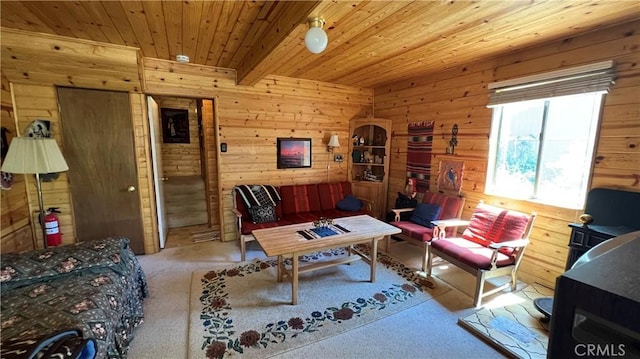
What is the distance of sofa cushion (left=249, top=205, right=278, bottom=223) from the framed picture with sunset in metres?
0.85

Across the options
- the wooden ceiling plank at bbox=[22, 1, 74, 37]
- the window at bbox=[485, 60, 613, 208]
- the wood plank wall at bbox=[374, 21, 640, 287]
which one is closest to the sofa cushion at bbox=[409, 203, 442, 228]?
the wood plank wall at bbox=[374, 21, 640, 287]

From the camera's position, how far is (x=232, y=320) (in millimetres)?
2105

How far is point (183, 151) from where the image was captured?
6.39 metres

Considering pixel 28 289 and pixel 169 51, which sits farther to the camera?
pixel 169 51

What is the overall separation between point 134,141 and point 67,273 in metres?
1.88

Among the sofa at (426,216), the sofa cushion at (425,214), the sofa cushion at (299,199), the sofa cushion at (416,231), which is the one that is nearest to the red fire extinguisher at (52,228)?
the sofa cushion at (299,199)

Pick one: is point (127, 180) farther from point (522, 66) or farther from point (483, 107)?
point (522, 66)

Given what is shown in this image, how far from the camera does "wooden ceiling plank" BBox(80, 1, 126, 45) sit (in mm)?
1892

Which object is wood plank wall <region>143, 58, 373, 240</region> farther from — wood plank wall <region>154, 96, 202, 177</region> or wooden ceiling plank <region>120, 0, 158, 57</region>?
wood plank wall <region>154, 96, 202, 177</region>

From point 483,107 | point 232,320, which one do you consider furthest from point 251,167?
point 483,107

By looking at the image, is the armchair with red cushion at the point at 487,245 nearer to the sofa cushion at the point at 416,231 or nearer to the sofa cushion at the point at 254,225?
the sofa cushion at the point at 416,231

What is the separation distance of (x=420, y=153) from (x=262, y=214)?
8.22 feet

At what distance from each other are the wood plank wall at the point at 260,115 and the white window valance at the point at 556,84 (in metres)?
2.30

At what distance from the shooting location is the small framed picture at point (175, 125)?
20.0ft
